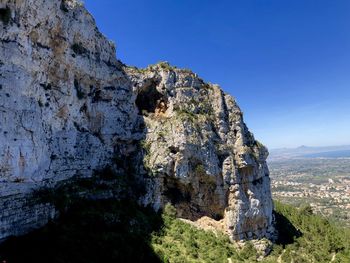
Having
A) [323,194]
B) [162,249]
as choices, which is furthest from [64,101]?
[323,194]

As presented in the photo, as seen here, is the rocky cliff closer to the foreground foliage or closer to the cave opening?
the cave opening

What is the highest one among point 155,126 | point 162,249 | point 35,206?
point 155,126

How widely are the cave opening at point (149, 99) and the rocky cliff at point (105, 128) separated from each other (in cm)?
15

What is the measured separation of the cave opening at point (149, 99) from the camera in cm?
4459

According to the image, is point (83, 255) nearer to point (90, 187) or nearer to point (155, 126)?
point (90, 187)

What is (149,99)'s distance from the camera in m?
45.6

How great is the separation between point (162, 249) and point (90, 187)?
9.48 m

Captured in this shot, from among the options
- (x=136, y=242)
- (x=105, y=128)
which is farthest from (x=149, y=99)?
(x=136, y=242)

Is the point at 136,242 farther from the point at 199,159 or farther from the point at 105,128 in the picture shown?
the point at 105,128

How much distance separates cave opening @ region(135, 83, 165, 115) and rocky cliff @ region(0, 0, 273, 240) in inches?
5.9

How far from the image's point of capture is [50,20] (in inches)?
1121

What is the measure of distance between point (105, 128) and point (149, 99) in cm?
1052

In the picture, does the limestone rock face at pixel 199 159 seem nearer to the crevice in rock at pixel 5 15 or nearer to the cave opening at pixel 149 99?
the cave opening at pixel 149 99

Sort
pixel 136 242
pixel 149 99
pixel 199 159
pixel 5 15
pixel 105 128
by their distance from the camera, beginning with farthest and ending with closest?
1. pixel 149 99
2. pixel 199 159
3. pixel 105 128
4. pixel 136 242
5. pixel 5 15
